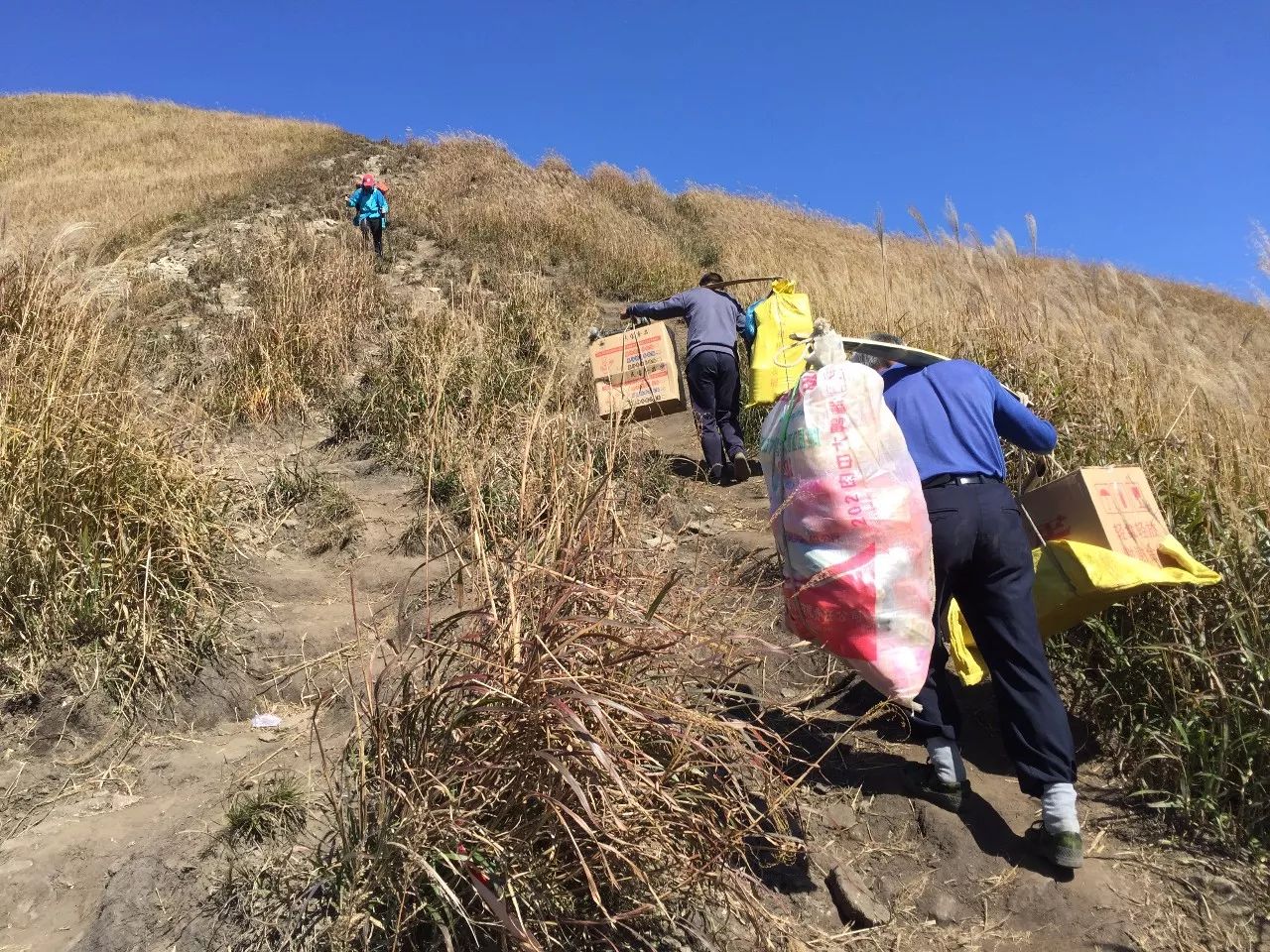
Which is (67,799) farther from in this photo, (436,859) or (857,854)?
(857,854)

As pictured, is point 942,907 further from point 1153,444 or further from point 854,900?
point 1153,444

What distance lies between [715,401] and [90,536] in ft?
12.6

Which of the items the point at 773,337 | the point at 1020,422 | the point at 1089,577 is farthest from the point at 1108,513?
the point at 773,337

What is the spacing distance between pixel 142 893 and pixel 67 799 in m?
0.68

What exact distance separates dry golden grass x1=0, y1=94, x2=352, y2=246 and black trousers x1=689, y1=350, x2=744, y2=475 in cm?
408

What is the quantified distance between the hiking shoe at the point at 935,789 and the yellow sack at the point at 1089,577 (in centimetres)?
65

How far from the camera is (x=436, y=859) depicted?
1.77m

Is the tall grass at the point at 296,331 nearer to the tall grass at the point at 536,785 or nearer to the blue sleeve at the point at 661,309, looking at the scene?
the blue sleeve at the point at 661,309

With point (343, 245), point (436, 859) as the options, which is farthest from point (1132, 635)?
point (343, 245)

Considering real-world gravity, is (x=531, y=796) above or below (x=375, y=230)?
below

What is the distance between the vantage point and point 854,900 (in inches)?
89.7

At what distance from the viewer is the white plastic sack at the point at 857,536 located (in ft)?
7.33

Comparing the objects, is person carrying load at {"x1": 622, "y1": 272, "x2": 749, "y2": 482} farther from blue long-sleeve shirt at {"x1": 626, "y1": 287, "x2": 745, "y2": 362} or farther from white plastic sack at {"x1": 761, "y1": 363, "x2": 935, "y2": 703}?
white plastic sack at {"x1": 761, "y1": 363, "x2": 935, "y2": 703}

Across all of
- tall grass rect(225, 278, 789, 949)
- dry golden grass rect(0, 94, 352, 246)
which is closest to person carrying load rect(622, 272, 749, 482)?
tall grass rect(225, 278, 789, 949)
